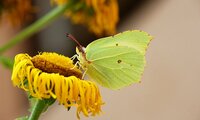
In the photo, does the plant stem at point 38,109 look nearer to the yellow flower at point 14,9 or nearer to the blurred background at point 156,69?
the yellow flower at point 14,9

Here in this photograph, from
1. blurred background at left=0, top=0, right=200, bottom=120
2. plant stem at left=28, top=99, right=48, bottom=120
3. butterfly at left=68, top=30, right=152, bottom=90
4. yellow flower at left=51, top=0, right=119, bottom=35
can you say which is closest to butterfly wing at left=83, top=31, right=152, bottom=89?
butterfly at left=68, top=30, right=152, bottom=90

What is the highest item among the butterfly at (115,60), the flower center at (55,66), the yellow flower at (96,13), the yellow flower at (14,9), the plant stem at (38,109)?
the yellow flower at (14,9)

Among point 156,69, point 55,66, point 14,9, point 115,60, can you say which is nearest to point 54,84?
point 55,66

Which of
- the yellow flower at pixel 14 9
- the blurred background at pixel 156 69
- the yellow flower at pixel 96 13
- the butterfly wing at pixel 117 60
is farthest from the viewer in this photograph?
the blurred background at pixel 156 69

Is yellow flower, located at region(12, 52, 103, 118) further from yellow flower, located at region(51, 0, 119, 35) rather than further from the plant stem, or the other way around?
yellow flower, located at region(51, 0, 119, 35)

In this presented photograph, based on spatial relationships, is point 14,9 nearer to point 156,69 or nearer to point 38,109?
point 38,109

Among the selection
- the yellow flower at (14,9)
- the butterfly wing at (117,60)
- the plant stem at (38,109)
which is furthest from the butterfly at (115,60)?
the yellow flower at (14,9)
